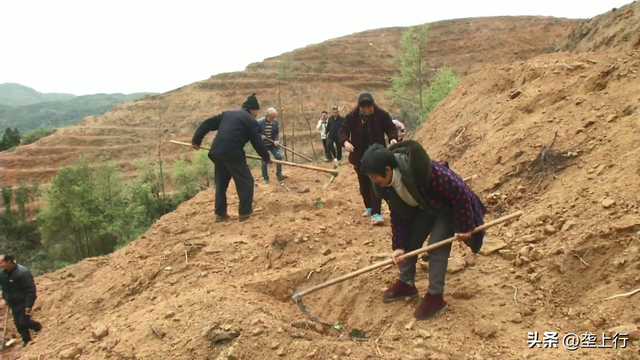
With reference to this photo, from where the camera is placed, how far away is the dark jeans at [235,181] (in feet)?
18.2

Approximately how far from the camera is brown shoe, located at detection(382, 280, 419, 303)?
331 cm

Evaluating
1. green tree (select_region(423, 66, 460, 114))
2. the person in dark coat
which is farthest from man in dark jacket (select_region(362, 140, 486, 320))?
green tree (select_region(423, 66, 460, 114))

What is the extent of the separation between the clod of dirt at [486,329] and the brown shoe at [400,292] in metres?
0.57

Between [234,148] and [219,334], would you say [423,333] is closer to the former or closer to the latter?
[219,334]

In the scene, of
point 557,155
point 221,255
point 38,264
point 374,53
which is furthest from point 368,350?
point 374,53

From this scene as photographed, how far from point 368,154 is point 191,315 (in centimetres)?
198

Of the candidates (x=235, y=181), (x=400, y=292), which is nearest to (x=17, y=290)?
(x=235, y=181)

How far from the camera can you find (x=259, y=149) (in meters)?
5.71

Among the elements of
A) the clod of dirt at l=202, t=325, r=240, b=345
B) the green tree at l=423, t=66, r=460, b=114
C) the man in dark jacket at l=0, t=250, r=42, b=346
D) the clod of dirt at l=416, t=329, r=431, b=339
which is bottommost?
the man in dark jacket at l=0, t=250, r=42, b=346

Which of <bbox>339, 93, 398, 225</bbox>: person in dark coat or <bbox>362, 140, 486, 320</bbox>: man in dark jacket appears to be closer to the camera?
<bbox>362, 140, 486, 320</bbox>: man in dark jacket

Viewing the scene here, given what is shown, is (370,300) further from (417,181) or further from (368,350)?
(417,181)

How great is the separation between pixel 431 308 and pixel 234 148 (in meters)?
3.40

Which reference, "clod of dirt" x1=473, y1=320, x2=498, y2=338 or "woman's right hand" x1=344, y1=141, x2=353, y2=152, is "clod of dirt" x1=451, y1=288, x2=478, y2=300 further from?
"woman's right hand" x1=344, y1=141, x2=353, y2=152

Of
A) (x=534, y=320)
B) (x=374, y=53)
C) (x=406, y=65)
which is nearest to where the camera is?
(x=534, y=320)
